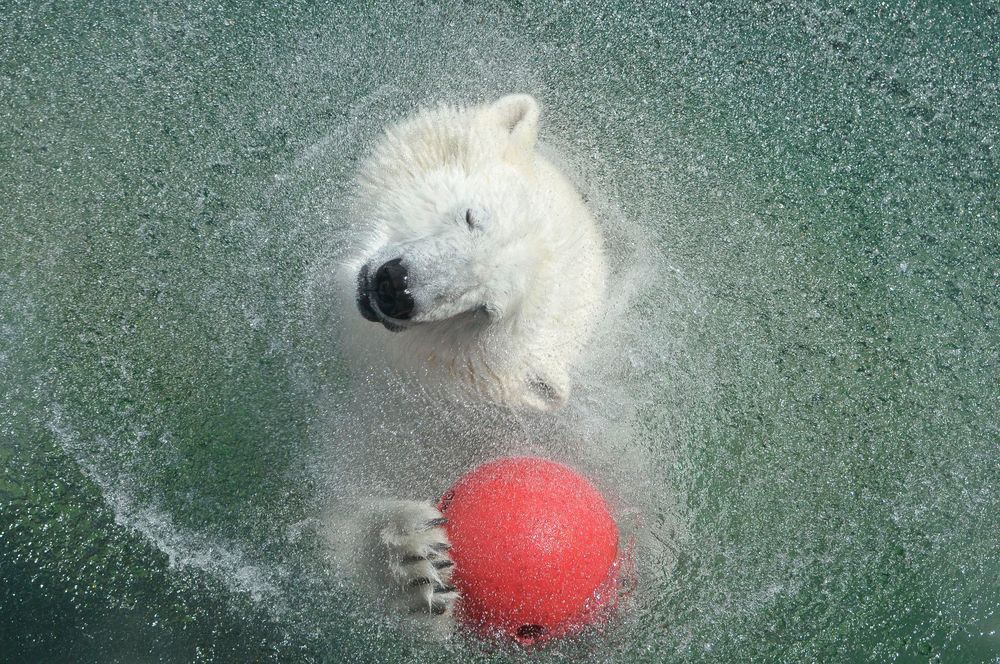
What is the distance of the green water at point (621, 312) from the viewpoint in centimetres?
279

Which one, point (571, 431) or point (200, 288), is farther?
point (200, 288)

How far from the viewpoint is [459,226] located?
2137mm

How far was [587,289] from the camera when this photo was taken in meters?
2.49

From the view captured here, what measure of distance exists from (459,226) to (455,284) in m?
0.20

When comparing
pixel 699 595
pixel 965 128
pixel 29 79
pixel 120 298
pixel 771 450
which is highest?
pixel 965 128

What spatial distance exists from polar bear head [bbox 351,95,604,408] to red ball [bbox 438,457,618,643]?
0.30m

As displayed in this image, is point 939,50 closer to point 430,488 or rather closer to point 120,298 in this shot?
point 430,488

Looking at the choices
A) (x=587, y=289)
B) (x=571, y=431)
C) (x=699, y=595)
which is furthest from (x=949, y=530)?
(x=587, y=289)

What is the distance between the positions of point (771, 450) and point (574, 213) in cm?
139

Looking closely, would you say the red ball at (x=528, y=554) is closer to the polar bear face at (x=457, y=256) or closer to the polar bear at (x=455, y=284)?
the polar bear at (x=455, y=284)

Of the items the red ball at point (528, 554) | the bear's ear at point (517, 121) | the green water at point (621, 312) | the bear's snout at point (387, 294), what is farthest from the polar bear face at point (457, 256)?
the green water at point (621, 312)

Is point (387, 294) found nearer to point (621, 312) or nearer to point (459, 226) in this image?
point (459, 226)

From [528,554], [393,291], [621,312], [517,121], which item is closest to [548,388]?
[528,554]

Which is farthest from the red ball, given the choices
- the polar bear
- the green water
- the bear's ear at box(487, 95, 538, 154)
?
the bear's ear at box(487, 95, 538, 154)
